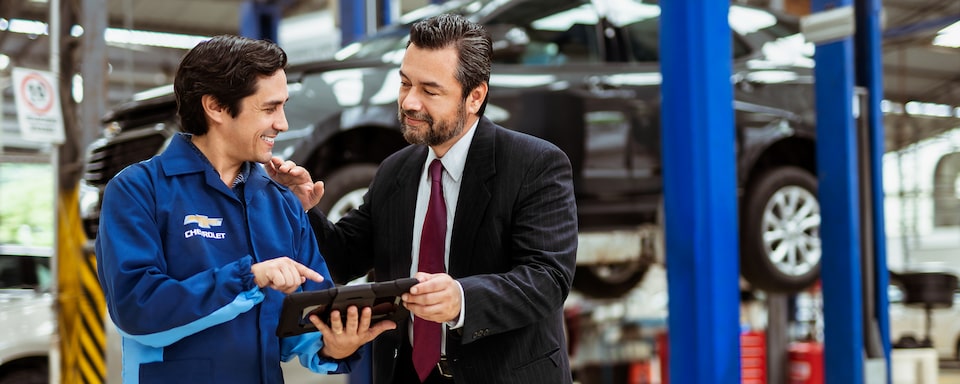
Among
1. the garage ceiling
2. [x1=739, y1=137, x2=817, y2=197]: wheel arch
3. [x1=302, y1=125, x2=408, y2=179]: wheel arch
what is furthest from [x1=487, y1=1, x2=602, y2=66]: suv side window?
the garage ceiling

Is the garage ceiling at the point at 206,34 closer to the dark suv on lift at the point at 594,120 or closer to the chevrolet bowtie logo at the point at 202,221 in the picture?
the dark suv on lift at the point at 594,120

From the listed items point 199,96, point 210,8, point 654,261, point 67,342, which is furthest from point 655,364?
point 210,8

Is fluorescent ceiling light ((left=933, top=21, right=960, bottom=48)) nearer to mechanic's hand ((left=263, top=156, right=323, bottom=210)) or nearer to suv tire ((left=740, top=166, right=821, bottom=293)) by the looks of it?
suv tire ((left=740, top=166, right=821, bottom=293))

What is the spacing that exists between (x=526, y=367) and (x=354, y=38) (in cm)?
588

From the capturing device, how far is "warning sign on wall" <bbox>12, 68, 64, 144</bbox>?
535cm

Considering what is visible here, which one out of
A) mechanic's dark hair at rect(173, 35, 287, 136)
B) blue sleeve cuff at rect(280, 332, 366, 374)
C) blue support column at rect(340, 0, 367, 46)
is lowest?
blue sleeve cuff at rect(280, 332, 366, 374)

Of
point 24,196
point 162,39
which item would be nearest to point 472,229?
point 24,196

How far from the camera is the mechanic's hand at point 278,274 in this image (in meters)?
1.45

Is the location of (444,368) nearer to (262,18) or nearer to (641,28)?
(641,28)

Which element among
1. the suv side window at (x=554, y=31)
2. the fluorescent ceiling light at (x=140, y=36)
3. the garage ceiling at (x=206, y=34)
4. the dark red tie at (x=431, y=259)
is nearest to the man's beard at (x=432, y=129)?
the dark red tie at (x=431, y=259)

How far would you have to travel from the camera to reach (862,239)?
4.12 meters

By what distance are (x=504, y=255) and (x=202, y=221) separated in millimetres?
601

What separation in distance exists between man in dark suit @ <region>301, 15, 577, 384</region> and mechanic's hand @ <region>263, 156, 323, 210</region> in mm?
16

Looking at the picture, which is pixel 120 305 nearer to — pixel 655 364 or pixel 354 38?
pixel 354 38
